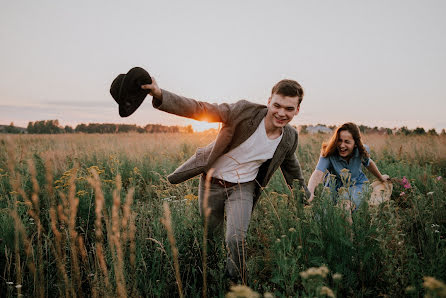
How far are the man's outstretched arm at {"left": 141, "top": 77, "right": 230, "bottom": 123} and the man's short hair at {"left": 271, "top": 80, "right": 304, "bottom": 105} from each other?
696 mm

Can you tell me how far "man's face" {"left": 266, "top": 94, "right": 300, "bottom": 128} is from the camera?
290 cm

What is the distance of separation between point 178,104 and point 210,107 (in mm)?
395

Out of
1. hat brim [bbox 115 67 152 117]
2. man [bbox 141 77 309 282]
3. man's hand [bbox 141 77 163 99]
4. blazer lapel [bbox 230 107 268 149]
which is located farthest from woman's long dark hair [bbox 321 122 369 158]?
hat brim [bbox 115 67 152 117]

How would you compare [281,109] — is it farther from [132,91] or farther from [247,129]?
[132,91]

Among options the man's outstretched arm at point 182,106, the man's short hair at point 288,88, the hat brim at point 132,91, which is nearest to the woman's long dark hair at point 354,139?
the man's short hair at point 288,88

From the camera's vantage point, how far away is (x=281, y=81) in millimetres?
3016

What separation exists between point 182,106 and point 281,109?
1114 millimetres

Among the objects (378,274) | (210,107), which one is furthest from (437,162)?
(210,107)

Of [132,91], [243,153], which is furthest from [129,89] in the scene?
[243,153]

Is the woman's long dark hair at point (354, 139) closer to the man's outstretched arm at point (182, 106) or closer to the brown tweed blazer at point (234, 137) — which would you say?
the brown tweed blazer at point (234, 137)

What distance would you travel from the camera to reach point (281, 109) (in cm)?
290

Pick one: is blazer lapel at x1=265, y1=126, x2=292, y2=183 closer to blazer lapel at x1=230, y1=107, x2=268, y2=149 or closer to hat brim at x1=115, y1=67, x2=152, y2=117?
blazer lapel at x1=230, y1=107, x2=268, y2=149

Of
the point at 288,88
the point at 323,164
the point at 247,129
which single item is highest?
the point at 288,88

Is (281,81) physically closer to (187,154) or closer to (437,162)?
(187,154)
